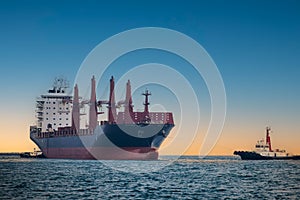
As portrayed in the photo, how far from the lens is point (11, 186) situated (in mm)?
42781

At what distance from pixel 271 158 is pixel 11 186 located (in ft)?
373

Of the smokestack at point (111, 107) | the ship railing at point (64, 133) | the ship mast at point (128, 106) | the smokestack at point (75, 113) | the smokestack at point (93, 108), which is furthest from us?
the smokestack at point (75, 113)

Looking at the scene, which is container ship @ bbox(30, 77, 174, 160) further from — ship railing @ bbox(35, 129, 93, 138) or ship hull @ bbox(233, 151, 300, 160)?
ship hull @ bbox(233, 151, 300, 160)

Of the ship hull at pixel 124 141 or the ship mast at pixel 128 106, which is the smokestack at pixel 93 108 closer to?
the ship hull at pixel 124 141

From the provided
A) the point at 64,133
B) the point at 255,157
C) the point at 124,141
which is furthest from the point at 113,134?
the point at 255,157

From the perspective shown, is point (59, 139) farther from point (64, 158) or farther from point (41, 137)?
point (41, 137)

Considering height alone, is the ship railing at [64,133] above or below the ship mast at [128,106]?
below

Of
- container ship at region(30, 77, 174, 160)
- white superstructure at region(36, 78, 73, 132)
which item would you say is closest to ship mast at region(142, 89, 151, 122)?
container ship at region(30, 77, 174, 160)

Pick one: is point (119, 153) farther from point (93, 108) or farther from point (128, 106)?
point (93, 108)

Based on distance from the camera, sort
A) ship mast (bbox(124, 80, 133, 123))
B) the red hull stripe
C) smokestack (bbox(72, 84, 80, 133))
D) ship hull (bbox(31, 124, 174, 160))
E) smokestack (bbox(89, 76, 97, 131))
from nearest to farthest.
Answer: ship hull (bbox(31, 124, 174, 160)), the red hull stripe, ship mast (bbox(124, 80, 133, 123)), smokestack (bbox(89, 76, 97, 131)), smokestack (bbox(72, 84, 80, 133))

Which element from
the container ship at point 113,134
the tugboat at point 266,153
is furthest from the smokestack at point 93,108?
the tugboat at point 266,153

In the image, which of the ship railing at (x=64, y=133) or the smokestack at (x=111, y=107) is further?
the ship railing at (x=64, y=133)

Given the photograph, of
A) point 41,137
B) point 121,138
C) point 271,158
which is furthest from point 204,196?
point 271,158

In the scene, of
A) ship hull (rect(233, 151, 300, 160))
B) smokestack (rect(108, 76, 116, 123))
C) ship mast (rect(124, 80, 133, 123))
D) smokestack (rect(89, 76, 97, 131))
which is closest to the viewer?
ship mast (rect(124, 80, 133, 123))
